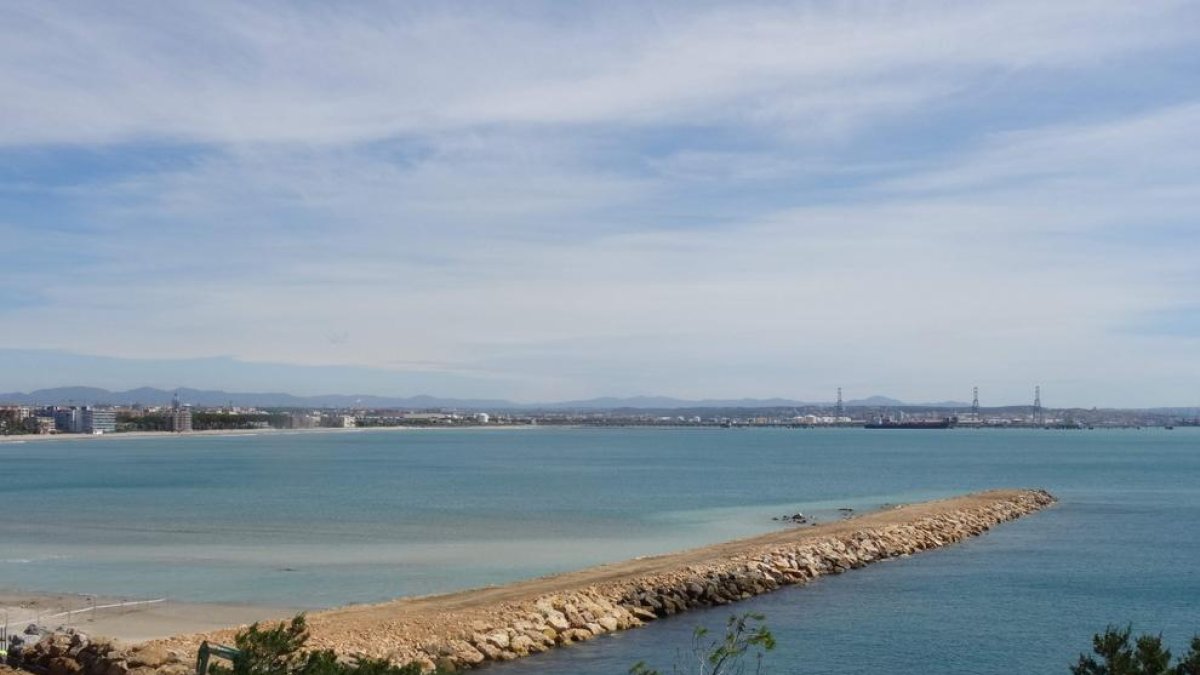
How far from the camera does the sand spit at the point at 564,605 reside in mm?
18016

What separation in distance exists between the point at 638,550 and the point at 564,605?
1206cm

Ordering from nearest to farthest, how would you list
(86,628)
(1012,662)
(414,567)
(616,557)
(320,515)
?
(1012,662), (86,628), (414,567), (616,557), (320,515)

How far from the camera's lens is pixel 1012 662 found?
19.2m

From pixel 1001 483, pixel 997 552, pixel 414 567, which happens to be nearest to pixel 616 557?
pixel 414 567

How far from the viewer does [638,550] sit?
109 feet

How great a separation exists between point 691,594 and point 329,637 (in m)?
8.36

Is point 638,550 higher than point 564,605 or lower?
lower

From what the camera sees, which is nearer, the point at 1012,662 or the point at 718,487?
the point at 1012,662

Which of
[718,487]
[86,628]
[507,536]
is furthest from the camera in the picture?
[718,487]

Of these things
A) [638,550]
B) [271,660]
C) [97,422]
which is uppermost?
[271,660]

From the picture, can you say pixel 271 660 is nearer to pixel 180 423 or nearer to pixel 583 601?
pixel 583 601

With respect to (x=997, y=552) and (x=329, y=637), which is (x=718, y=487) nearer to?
(x=997, y=552)

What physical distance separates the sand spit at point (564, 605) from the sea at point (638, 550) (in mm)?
579

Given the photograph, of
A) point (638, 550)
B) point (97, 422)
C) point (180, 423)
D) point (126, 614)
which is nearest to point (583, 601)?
point (126, 614)
